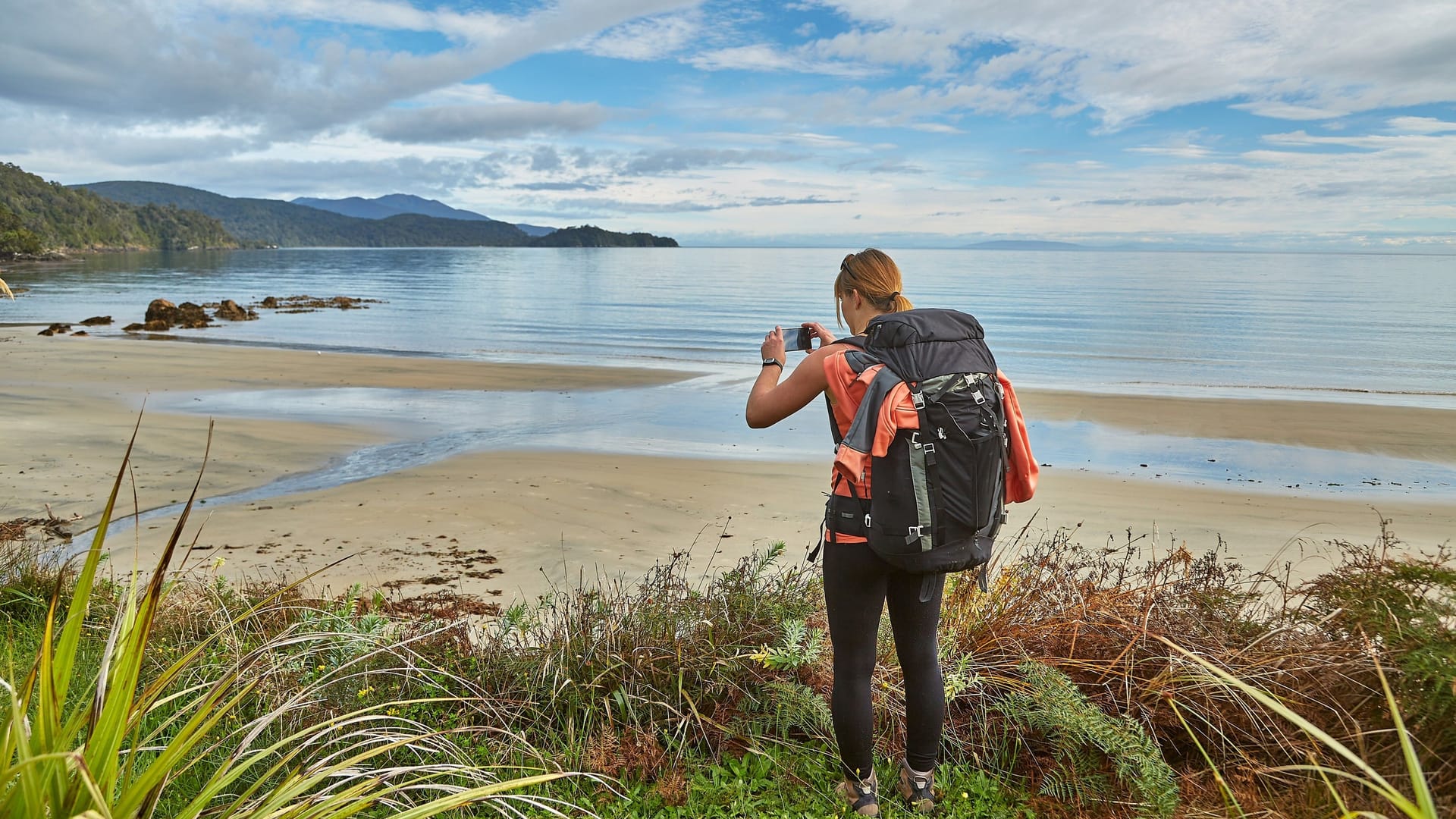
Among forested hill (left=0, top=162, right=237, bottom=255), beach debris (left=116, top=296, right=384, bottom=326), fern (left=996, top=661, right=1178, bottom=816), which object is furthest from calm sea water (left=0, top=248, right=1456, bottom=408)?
forested hill (left=0, top=162, right=237, bottom=255)

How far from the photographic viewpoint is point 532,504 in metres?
9.26

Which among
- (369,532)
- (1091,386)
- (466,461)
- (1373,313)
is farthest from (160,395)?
(1373,313)

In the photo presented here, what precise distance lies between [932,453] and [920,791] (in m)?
1.39

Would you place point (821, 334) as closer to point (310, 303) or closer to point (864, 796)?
point (864, 796)

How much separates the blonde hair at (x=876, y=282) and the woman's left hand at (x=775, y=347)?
0.25m

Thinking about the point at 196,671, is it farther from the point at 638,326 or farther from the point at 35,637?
the point at 638,326

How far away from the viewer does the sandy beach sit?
291 inches

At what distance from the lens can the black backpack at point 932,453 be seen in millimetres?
2680

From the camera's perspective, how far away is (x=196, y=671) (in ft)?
12.1

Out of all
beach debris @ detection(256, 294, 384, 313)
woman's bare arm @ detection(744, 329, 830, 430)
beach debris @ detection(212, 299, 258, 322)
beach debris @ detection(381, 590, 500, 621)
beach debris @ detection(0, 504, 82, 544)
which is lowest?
beach debris @ detection(0, 504, 82, 544)

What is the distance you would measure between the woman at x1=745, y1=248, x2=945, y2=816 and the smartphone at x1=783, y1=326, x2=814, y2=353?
0.08 feet

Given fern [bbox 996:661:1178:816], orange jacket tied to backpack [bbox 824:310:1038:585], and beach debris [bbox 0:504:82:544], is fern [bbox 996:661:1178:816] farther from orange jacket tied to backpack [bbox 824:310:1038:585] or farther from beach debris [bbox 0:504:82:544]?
beach debris [bbox 0:504:82:544]

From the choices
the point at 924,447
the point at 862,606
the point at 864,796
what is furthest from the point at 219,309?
the point at 924,447

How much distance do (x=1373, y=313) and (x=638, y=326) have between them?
30.0 m
